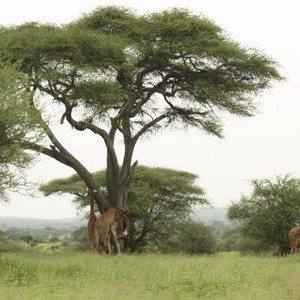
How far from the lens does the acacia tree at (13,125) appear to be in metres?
13.4

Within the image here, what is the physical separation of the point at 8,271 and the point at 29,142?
3.84 meters

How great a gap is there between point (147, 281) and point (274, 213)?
531 inches

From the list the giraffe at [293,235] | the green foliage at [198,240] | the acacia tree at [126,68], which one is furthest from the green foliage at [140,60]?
the green foliage at [198,240]

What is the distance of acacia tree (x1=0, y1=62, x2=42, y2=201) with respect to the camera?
13.4 metres

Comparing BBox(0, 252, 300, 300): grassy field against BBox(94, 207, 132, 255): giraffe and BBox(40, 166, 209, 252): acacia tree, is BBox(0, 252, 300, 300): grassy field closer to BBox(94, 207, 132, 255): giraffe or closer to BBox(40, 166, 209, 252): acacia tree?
BBox(94, 207, 132, 255): giraffe

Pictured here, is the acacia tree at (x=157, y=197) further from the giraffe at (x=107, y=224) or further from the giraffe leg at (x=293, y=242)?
the giraffe leg at (x=293, y=242)

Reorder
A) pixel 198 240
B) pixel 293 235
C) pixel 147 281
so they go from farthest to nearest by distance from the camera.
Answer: pixel 198 240, pixel 293 235, pixel 147 281

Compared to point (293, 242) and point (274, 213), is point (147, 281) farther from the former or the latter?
point (274, 213)

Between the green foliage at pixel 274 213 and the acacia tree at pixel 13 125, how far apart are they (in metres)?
12.7

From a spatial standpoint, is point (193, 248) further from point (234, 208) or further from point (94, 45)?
point (94, 45)

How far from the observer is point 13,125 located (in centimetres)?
1381

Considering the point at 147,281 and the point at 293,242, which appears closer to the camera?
the point at 147,281

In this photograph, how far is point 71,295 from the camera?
362 inches

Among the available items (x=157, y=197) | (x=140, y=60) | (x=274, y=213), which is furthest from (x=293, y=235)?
(x=157, y=197)
